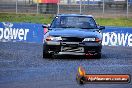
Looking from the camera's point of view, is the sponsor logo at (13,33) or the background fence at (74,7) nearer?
the sponsor logo at (13,33)

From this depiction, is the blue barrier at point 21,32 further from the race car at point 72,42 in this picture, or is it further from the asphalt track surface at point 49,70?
the race car at point 72,42

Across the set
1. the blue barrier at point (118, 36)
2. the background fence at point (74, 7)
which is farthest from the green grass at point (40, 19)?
the blue barrier at point (118, 36)

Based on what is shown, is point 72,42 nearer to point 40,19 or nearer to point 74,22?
point 74,22

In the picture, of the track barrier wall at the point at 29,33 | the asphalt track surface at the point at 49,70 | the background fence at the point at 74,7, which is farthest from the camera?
the background fence at the point at 74,7

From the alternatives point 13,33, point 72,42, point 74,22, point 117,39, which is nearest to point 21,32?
point 13,33

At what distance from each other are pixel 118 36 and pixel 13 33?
18.2ft

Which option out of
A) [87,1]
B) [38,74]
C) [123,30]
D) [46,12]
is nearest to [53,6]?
[46,12]

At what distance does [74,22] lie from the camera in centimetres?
1700

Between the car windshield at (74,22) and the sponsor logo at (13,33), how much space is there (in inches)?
361

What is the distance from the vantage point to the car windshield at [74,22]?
16.8 metres

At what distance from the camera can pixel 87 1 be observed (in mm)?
41500

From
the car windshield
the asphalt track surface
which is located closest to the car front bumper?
the asphalt track surface

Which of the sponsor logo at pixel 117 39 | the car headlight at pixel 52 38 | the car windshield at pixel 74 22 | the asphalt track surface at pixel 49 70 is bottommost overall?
the sponsor logo at pixel 117 39

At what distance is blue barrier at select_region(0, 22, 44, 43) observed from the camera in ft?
85.5
